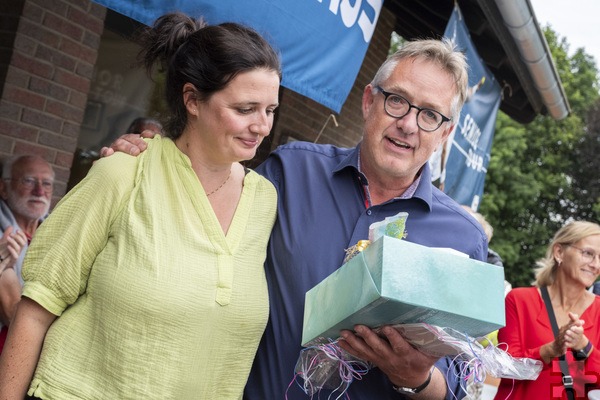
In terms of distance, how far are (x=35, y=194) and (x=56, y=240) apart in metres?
2.11

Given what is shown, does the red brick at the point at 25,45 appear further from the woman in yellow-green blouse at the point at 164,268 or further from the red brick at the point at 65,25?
the woman in yellow-green blouse at the point at 164,268

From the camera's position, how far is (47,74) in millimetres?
3881

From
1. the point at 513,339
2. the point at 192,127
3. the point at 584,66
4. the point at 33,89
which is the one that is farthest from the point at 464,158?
the point at 584,66

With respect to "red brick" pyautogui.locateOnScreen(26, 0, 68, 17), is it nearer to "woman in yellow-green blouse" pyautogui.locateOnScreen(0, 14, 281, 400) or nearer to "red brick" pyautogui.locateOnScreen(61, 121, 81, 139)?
"red brick" pyautogui.locateOnScreen(61, 121, 81, 139)

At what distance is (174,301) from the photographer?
176cm

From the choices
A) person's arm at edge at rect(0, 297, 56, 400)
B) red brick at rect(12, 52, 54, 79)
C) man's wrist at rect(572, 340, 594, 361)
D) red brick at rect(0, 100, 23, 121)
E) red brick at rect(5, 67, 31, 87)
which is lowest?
person's arm at edge at rect(0, 297, 56, 400)

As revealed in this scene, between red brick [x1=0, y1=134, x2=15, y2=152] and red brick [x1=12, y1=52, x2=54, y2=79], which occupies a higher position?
red brick [x1=12, y1=52, x2=54, y2=79]

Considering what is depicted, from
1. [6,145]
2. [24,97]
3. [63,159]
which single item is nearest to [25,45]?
[24,97]

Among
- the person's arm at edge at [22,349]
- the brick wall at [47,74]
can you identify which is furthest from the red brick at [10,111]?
the person's arm at edge at [22,349]

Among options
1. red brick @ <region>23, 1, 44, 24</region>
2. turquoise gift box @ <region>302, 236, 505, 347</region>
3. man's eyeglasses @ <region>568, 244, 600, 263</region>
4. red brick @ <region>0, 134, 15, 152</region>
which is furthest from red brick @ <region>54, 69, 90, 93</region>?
man's eyeglasses @ <region>568, 244, 600, 263</region>

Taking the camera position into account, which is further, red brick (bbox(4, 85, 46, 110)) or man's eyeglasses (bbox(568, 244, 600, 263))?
man's eyeglasses (bbox(568, 244, 600, 263))

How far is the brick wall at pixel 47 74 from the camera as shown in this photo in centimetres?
369

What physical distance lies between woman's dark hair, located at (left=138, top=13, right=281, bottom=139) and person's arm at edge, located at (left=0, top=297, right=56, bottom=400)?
2.23 ft

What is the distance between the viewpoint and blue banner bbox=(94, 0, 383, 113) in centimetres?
264
